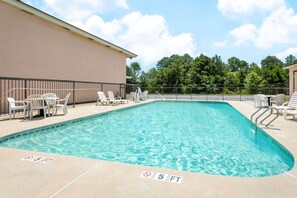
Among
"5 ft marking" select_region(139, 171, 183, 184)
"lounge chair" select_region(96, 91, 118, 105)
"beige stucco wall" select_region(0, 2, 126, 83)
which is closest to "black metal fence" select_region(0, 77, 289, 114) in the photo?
"beige stucco wall" select_region(0, 2, 126, 83)

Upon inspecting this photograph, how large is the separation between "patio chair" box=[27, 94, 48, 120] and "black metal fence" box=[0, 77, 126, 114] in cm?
93

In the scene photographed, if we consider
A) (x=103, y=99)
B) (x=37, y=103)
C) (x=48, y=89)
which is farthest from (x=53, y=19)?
(x=37, y=103)

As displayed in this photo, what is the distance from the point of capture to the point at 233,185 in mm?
2117

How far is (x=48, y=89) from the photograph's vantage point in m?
10.1

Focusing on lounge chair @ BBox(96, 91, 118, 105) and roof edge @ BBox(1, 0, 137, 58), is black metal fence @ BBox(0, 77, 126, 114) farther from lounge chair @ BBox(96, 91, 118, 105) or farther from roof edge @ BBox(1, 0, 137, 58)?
roof edge @ BBox(1, 0, 137, 58)

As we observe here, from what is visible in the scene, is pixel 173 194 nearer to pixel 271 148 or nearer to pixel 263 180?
pixel 263 180

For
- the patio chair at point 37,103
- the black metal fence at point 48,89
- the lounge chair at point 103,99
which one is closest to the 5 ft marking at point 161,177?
the patio chair at point 37,103

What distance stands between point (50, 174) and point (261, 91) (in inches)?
927

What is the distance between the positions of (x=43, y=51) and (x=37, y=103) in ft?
13.8

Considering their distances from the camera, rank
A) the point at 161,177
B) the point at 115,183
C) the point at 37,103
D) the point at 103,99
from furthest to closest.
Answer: the point at 103,99 → the point at 37,103 → the point at 161,177 → the point at 115,183

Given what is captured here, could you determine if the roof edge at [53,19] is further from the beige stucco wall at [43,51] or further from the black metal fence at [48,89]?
the black metal fence at [48,89]

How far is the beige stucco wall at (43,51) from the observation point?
802 cm

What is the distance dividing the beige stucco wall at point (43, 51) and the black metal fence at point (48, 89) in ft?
1.21

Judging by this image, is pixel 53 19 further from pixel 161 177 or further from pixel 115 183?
pixel 161 177
